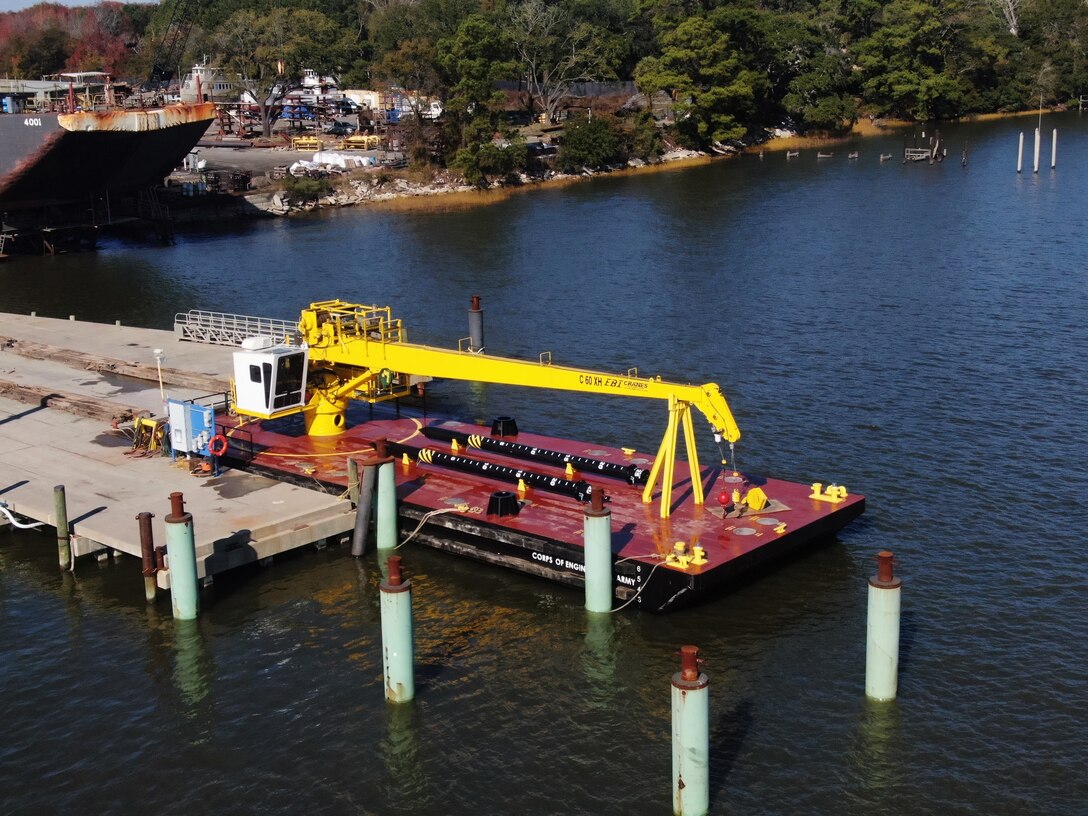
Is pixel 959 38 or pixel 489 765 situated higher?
pixel 959 38

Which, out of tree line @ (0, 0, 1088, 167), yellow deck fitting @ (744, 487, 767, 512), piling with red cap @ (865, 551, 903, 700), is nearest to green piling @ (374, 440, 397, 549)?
yellow deck fitting @ (744, 487, 767, 512)

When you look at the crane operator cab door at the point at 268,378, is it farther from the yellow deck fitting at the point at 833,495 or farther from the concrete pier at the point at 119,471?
the yellow deck fitting at the point at 833,495

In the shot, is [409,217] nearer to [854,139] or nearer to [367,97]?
[367,97]

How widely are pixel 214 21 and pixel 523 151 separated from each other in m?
78.3

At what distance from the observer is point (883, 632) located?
24297mm

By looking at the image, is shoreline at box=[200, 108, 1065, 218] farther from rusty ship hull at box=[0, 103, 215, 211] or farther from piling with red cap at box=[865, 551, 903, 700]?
piling with red cap at box=[865, 551, 903, 700]

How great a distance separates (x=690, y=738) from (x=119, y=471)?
2182 centimetres

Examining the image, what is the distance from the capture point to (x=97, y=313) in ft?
234

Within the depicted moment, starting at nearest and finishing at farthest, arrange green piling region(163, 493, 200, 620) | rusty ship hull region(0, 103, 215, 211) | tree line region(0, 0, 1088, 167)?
1. green piling region(163, 493, 200, 620)
2. rusty ship hull region(0, 103, 215, 211)
3. tree line region(0, 0, 1088, 167)

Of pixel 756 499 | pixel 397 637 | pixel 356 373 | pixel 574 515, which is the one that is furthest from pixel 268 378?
pixel 756 499

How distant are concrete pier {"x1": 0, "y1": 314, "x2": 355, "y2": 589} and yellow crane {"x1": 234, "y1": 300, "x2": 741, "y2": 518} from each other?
285cm

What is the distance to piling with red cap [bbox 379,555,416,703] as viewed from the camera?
2464cm

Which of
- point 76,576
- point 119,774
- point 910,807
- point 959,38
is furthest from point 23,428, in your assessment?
point 959,38

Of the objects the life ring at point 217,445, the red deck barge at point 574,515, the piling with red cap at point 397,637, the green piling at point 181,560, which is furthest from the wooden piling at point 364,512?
the piling with red cap at point 397,637
